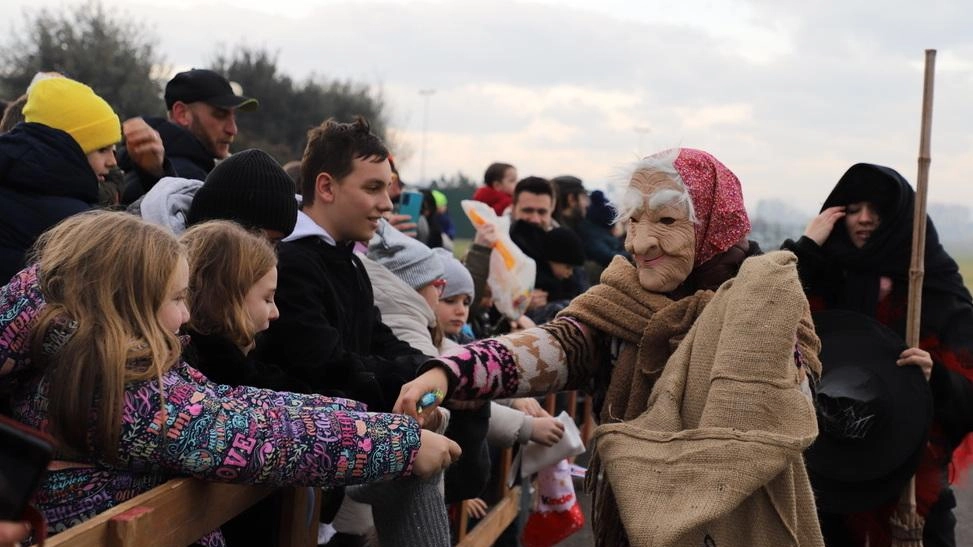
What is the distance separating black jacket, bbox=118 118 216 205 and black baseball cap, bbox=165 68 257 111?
0.19m

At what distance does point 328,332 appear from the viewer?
3371 mm

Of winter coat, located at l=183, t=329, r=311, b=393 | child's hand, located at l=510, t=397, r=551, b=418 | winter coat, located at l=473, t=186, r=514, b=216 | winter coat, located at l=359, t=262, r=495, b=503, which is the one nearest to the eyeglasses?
winter coat, located at l=359, t=262, r=495, b=503

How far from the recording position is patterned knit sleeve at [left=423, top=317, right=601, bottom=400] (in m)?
2.90

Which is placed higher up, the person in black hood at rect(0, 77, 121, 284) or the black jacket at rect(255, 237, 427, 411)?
the person in black hood at rect(0, 77, 121, 284)

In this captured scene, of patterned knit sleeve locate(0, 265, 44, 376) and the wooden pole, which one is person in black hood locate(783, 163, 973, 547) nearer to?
the wooden pole

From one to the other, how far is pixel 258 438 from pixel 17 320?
579mm

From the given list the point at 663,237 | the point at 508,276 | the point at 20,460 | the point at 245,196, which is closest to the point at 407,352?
the point at 245,196

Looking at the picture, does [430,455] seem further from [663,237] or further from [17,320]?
[17,320]

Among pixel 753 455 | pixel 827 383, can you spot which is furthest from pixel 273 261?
pixel 827 383

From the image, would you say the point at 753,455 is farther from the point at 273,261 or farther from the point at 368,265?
the point at 368,265

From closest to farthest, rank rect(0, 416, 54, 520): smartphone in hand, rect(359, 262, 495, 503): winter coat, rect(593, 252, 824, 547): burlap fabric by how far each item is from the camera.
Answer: rect(0, 416, 54, 520): smartphone in hand < rect(593, 252, 824, 547): burlap fabric < rect(359, 262, 495, 503): winter coat

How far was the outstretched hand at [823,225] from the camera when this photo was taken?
4.78m

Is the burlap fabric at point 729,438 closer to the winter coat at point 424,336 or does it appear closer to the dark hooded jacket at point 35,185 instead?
the winter coat at point 424,336

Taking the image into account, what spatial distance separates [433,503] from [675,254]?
1145mm
